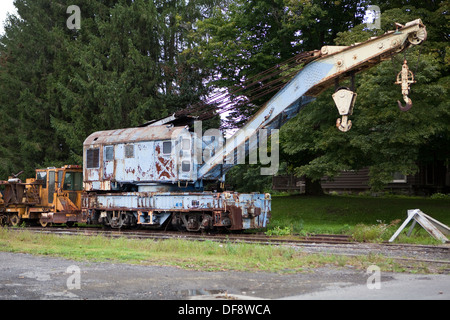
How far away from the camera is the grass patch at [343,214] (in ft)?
62.7

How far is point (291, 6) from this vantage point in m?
25.2

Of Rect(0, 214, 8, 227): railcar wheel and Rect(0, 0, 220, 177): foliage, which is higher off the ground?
Rect(0, 0, 220, 177): foliage

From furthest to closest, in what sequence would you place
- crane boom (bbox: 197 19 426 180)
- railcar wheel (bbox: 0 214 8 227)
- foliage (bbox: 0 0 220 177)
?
1. foliage (bbox: 0 0 220 177)
2. railcar wheel (bbox: 0 214 8 227)
3. crane boom (bbox: 197 19 426 180)

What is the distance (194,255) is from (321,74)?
7746 millimetres

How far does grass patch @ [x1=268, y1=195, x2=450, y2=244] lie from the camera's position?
1910 centimetres

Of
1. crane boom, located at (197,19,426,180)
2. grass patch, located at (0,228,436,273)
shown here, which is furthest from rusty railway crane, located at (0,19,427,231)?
grass patch, located at (0,228,436,273)

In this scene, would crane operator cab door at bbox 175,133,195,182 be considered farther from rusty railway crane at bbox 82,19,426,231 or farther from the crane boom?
the crane boom

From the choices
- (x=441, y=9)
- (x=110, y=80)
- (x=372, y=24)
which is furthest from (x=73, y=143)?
(x=441, y=9)

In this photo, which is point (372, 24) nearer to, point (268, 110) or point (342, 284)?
point (268, 110)

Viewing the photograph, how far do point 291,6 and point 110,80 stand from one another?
43.4 ft

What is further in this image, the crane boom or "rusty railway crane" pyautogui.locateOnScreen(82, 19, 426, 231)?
"rusty railway crane" pyautogui.locateOnScreen(82, 19, 426, 231)

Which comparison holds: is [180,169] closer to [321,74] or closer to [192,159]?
[192,159]

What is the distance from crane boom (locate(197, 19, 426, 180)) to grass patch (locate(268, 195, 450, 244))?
353 cm

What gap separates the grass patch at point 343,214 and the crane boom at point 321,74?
11.6ft
